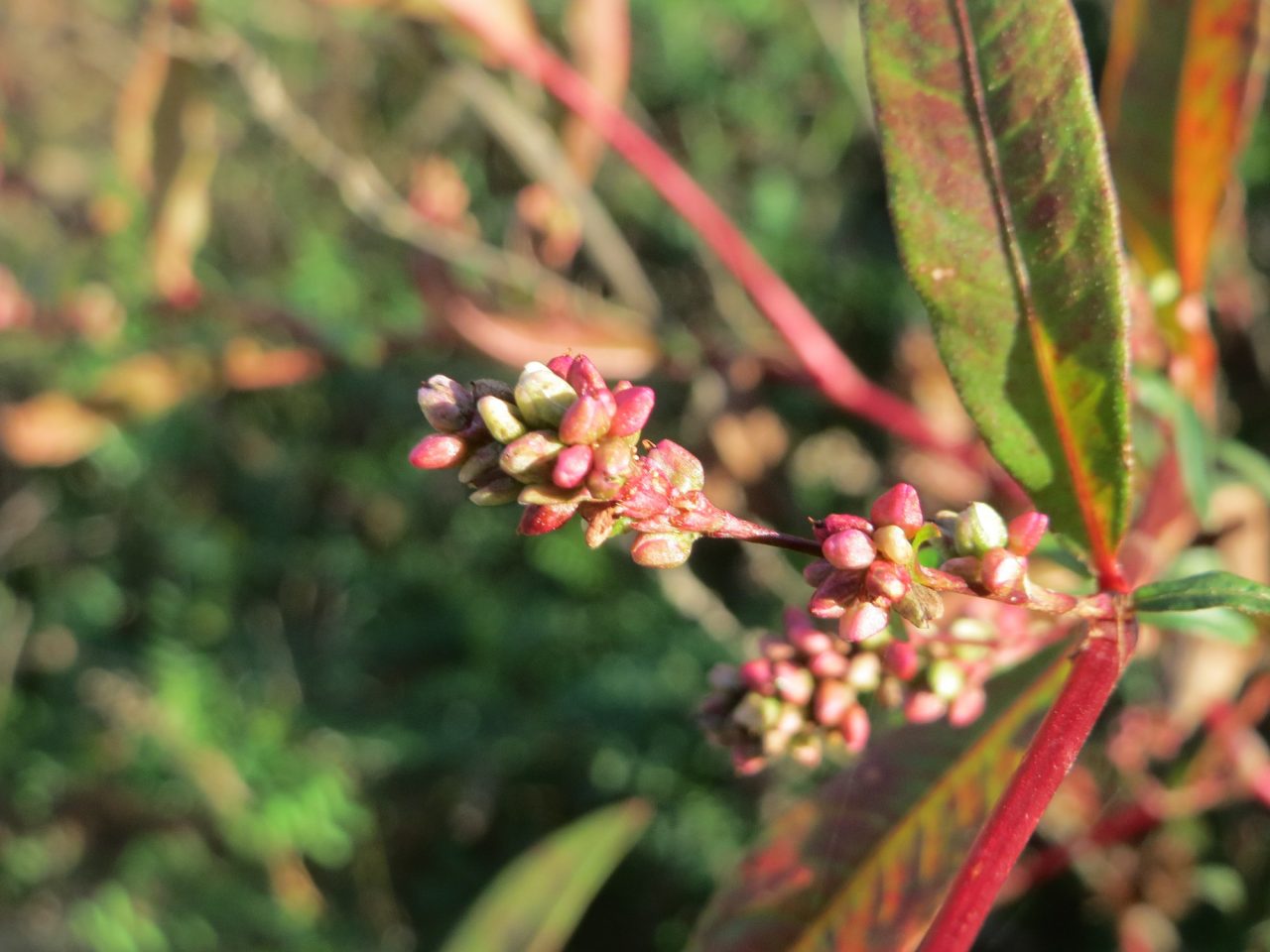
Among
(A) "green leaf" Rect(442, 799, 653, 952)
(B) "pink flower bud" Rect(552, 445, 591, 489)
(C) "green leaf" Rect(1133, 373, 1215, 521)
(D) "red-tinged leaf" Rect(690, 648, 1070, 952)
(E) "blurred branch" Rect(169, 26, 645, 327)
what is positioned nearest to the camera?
(B) "pink flower bud" Rect(552, 445, 591, 489)

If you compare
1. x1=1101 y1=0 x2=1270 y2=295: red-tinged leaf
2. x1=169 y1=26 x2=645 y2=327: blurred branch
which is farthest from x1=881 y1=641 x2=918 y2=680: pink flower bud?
x1=169 y1=26 x2=645 y2=327: blurred branch

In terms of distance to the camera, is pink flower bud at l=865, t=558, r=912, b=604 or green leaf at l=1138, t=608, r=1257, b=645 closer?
pink flower bud at l=865, t=558, r=912, b=604

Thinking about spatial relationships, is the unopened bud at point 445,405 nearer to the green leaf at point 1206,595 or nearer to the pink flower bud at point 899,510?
the pink flower bud at point 899,510

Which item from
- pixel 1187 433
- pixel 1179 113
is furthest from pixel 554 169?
pixel 1187 433

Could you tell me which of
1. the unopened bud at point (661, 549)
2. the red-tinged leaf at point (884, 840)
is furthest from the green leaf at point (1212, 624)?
the unopened bud at point (661, 549)

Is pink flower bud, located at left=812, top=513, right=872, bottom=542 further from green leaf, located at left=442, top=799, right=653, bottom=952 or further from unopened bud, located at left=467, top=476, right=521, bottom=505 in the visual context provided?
green leaf, located at left=442, top=799, right=653, bottom=952

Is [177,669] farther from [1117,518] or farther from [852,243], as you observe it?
[1117,518]

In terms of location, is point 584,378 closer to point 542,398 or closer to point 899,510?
point 542,398
